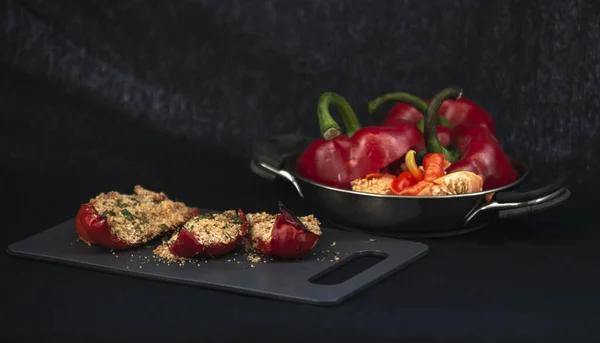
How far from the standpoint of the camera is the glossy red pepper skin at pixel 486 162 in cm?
227

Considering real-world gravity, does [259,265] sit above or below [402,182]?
below

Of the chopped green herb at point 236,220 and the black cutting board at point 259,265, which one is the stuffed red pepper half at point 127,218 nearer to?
the black cutting board at point 259,265

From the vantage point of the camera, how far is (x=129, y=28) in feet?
10.0

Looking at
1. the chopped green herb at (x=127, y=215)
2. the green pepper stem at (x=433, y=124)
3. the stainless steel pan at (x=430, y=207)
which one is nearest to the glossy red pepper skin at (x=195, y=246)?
the chopped green herb at (x=127, y=215)

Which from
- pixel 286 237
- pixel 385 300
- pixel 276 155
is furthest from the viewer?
pixel 276 155

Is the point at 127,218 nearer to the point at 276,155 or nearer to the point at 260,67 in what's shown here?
→ the point at 276,155

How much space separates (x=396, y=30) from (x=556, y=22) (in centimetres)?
41

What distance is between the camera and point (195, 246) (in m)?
2.04

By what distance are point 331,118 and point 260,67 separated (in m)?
0.76

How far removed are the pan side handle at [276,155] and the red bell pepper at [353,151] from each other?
0.28 feet

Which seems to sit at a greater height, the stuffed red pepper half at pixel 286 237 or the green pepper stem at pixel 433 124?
the green pepper stem at pixel 433 124

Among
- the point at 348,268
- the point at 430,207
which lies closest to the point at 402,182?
the point at 430,207

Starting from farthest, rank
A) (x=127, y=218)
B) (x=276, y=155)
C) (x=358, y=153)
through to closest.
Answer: (x=276, y=155)
(x=358, y=153)
(x=127, y=218)

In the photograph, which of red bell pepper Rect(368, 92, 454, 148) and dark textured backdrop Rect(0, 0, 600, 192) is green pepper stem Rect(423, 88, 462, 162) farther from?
dark textured backdrop Rect(0, 0, 600, 192)
